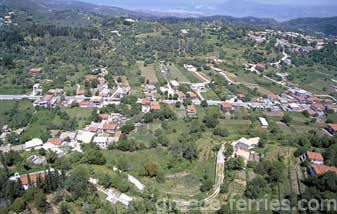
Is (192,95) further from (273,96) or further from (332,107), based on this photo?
(332,107)

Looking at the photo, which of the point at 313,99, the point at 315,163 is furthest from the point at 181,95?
the point at 315,163

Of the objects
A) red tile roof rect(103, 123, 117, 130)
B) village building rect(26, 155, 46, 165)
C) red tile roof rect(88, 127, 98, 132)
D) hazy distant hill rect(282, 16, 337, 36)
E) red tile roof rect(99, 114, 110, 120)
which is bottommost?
village building rect(26, 155, 46, 165)

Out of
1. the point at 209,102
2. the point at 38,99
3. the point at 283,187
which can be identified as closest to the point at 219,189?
the point at 283,187

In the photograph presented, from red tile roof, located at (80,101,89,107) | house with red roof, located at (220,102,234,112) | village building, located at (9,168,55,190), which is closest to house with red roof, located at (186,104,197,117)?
house with red roof, located at (220,102,234,112)

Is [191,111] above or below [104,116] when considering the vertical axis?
above

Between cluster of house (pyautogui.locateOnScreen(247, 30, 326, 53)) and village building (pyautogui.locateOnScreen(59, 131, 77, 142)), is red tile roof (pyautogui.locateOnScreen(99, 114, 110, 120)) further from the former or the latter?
cluster of house (pyautogui.locateOnScreen(247, 30, 326, 53))

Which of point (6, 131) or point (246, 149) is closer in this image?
point (246, 149)

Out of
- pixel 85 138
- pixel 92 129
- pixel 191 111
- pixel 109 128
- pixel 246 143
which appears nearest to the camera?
pixel 246 143
